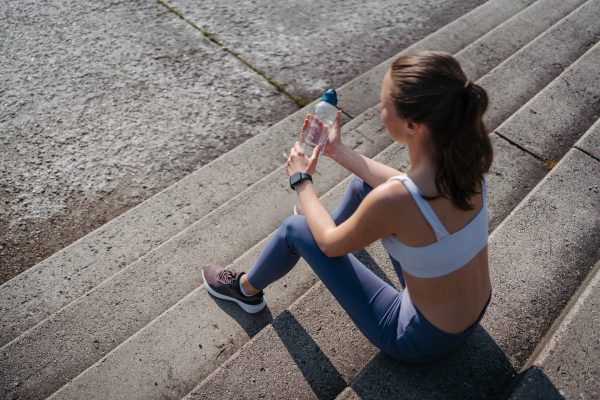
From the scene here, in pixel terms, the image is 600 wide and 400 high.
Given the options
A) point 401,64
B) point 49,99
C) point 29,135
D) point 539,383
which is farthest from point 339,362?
point 49,99

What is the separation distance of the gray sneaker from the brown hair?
1.35m

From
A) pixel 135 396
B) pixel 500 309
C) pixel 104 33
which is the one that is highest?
pixel 104 33

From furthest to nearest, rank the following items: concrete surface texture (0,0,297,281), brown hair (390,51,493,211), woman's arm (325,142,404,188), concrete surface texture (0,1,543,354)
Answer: concrete surface texture (0,0,297,281), concrete surface texture (0,1,543,354), woman's arm (325,142,404,188), brown hair (390,51,493,211)

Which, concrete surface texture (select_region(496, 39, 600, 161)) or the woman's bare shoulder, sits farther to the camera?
concrete surface texture (select_region(496, 39, 600, 161))

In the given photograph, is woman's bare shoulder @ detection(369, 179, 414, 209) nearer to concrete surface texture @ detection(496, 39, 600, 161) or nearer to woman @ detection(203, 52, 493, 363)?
woman @ detection(203, 52, 493, 363)

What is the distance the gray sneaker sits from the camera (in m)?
2.48

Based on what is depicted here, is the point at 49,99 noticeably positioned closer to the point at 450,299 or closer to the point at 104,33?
the point at 104,33

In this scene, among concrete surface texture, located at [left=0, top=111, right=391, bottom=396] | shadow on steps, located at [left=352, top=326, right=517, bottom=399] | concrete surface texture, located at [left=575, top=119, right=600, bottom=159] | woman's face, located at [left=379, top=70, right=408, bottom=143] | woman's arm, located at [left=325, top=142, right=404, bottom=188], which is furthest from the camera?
concrete surface texture, located at [left=575, top=119, right=600, bottom=159]

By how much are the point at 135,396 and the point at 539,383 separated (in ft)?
6.33

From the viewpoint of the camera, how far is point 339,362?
217 cm

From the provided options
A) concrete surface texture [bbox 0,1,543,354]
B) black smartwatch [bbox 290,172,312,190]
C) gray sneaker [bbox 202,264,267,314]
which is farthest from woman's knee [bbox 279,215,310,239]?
concrete surface texture [bbox 0,1,543,354]

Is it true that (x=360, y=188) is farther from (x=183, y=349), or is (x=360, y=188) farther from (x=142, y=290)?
(x=142, y=290)

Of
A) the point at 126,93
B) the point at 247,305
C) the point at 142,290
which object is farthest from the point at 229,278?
the point at 126,93

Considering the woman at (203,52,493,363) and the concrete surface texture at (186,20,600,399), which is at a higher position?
the woman at (203,52,493,363)
